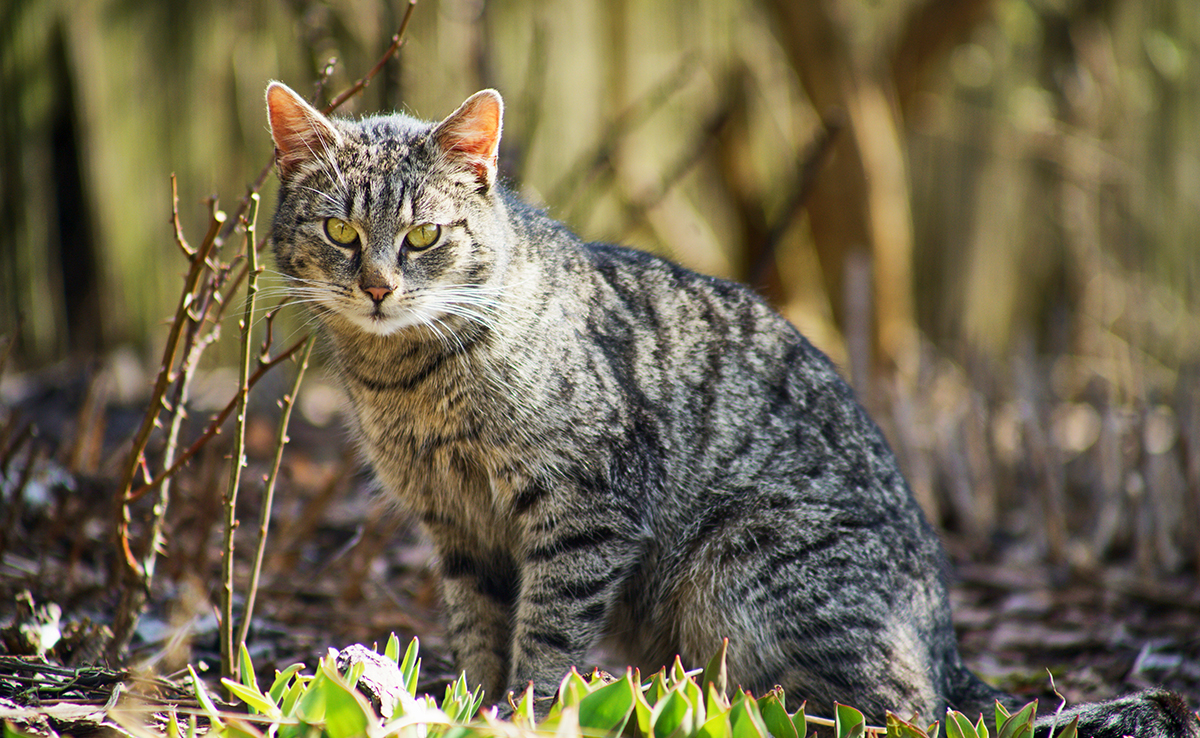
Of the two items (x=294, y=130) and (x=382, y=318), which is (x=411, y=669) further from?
(x=294, y=130)

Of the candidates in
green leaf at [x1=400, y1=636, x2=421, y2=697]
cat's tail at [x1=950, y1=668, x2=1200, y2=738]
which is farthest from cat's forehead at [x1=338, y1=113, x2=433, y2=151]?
cat's tail at [x1=950, y1=668, x2=1200, y2=738]

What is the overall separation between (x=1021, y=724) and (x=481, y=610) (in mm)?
1546

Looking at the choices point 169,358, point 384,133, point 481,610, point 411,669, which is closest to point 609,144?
point 384,133

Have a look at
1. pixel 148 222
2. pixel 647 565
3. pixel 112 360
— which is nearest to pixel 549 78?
pixel 148 222

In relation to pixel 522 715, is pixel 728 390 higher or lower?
higher

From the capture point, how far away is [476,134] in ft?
8.66

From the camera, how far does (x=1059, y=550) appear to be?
4344mm

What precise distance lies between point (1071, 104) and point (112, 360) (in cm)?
744

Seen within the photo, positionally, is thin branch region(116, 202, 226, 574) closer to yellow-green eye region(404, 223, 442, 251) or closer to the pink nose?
the pink nose

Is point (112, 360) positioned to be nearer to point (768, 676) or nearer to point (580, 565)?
point (580, 565)

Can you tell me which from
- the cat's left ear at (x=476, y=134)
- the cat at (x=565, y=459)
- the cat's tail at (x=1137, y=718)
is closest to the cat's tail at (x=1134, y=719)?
the cat's tail at (x=1137, y=718)

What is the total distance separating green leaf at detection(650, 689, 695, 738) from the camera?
1790 mm

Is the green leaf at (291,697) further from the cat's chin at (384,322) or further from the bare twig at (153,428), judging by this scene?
the cat's chin at (384,322)

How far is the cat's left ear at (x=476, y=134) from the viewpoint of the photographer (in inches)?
102
